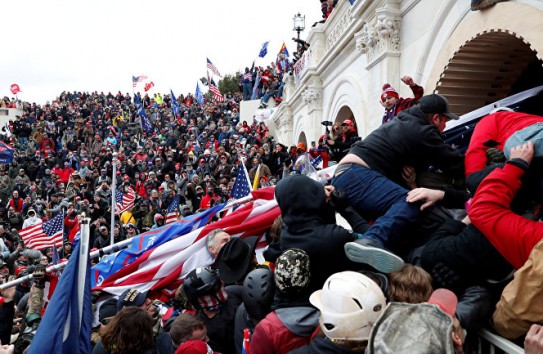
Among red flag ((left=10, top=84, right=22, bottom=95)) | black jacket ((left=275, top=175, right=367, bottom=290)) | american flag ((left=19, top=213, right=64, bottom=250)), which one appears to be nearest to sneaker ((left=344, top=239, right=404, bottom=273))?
black jacket ((left=275, top=175, right=367, bottom=290))

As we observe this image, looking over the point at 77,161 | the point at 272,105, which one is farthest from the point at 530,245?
the point at 272,105

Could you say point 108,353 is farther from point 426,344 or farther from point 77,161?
point 77,161

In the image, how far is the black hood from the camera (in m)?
3.26

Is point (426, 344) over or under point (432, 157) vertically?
under

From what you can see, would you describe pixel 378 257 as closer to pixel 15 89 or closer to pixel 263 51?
pixel 263 51

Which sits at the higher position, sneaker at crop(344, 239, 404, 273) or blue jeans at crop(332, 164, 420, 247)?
blue jeans at crop(332, 164, 420, 247)

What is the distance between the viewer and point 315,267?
314cm

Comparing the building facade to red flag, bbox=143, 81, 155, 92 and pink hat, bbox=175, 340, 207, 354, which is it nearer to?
pink hat, bbox=175, 340, 207, 354

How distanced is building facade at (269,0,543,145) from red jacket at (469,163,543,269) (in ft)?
10.8

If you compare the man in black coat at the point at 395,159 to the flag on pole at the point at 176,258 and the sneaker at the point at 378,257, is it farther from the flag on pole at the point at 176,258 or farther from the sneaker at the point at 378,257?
the flag on pole at the point at 176,258

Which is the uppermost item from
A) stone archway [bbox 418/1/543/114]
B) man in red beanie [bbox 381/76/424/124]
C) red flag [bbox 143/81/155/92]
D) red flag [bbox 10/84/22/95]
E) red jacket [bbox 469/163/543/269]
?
red flag [bbox 10/84/22/95]

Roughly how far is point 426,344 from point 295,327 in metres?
1.34

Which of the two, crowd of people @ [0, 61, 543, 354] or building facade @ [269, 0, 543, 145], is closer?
crowd of people @ [0, 61, 543, 354]

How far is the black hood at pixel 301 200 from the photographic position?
3258 mm
